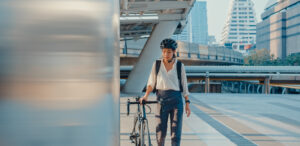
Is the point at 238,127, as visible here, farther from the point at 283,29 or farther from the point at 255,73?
the point at 283,29

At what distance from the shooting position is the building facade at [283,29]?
65438 mm

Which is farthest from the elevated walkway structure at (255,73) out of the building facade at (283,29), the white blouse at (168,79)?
the building facade at (283,29)

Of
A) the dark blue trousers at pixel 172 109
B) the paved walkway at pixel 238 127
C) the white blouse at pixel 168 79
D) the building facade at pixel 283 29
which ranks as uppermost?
the building facade at pixel 283 29

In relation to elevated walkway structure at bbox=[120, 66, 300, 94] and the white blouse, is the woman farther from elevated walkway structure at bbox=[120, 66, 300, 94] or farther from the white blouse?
elevated walkway structure at bbox=[120, 66, 300, 94]

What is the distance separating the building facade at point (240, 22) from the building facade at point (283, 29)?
316ft

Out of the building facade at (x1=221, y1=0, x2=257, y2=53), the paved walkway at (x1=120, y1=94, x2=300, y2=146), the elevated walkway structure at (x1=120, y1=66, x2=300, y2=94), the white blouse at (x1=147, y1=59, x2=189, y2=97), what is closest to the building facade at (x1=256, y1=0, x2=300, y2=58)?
the elevated walkway structure at (x1=120, y1=66, x2=300, y2=94)

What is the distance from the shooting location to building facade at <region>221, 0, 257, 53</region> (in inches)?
6944

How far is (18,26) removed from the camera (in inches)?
19.3

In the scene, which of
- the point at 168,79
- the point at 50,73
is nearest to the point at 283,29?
the point at 168,79

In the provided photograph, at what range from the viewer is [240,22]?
17638 centimetres

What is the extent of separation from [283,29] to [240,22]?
10994 centimetres

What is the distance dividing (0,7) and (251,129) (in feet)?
21.9

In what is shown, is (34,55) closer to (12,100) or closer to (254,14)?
(12,100)

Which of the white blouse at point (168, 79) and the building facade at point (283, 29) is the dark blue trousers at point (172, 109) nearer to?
the white blouse at point (168, 79)
